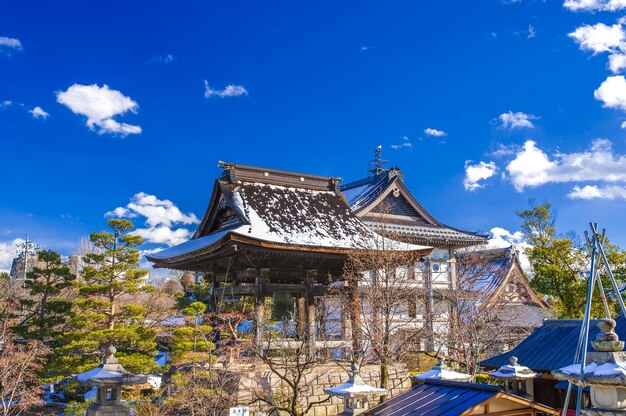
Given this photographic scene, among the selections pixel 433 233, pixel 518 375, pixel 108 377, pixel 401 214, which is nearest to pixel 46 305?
pixel 108 377

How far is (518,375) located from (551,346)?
8.92 feet

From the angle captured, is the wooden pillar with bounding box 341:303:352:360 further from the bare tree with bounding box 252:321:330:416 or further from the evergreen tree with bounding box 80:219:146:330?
the evergreen tree with bounding box 80:219:146:330

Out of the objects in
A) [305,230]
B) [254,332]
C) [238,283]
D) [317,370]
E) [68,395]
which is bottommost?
[68,395]

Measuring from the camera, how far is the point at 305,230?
636 inches

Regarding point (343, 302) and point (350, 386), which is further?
point (343, 302)

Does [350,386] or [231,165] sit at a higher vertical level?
[231,165]

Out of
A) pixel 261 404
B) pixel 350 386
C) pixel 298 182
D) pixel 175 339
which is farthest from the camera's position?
pixel 298 182

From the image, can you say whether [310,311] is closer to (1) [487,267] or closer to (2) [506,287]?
(1) [487,267]

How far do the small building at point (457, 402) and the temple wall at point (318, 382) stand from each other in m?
5.50

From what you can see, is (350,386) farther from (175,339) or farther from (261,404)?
(175,339)

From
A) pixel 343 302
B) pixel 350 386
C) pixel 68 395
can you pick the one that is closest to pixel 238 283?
pixel 343 302

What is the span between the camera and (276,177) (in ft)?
59.1

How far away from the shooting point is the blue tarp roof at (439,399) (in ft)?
27.0

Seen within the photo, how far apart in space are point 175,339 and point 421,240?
514 inches
